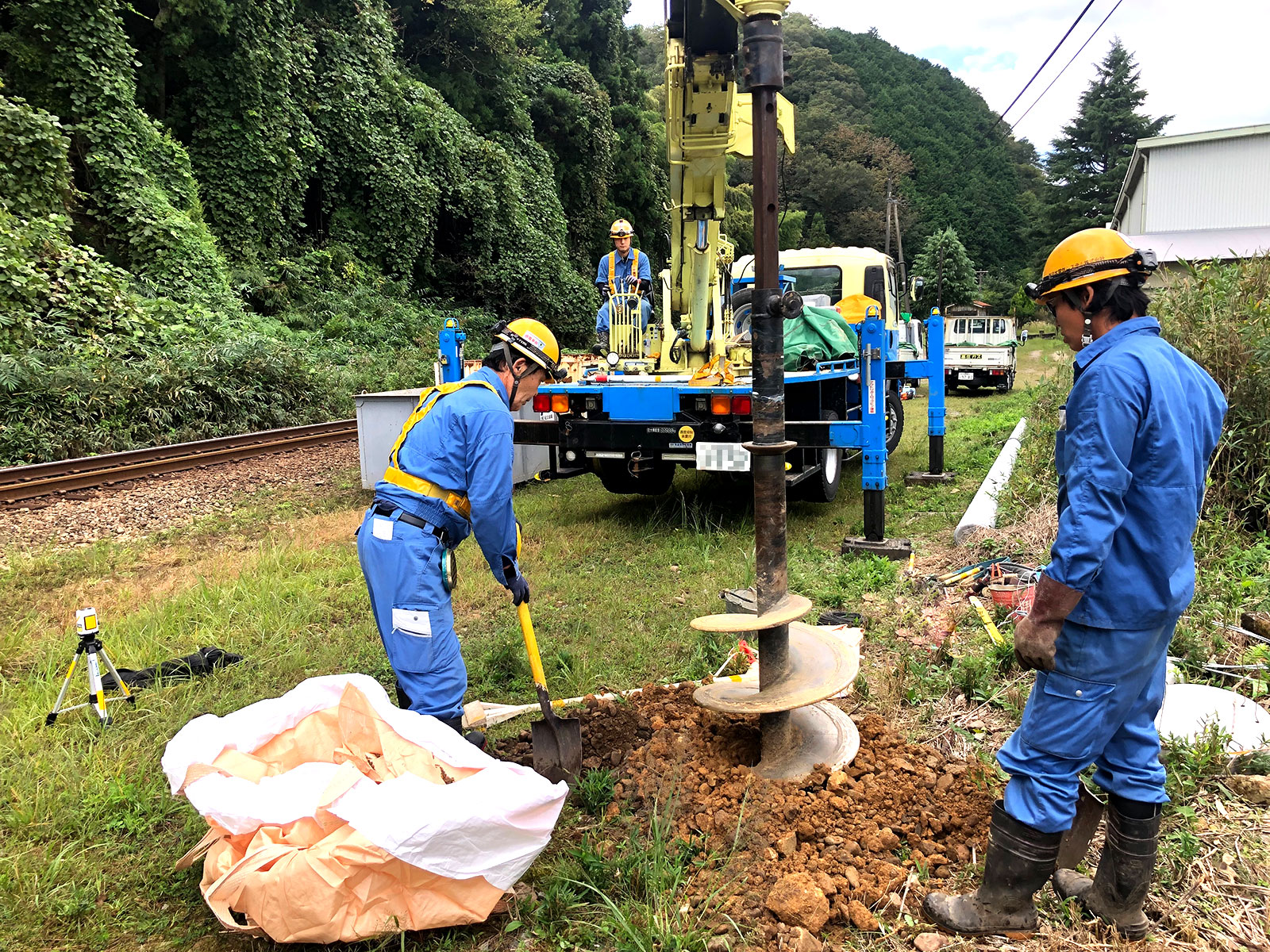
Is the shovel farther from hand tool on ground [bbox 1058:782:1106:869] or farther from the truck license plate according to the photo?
the truck license plate

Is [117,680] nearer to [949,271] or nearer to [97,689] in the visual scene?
[97,689]

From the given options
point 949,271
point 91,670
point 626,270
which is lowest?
point 91,670

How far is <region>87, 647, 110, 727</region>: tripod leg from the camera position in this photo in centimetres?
347

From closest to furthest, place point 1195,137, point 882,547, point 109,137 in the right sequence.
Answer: point 882,547 < point 109,137 < point 1195,137

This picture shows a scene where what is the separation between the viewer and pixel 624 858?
255 cm

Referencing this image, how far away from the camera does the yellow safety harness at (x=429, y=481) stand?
9.93ft

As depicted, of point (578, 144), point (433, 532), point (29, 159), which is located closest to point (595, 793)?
point (433, 532)

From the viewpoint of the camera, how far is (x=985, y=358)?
19203 mm

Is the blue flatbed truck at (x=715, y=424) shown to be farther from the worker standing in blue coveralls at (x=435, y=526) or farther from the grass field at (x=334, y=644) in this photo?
the worker standing in blue coveralls at (x=435, y=526)

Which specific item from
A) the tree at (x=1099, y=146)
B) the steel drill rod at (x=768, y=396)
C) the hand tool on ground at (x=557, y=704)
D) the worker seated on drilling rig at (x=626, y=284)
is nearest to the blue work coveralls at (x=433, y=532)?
the hand tool on ground at (x=557, y=704)

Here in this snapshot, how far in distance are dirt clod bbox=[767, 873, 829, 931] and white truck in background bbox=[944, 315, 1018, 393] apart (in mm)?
17478

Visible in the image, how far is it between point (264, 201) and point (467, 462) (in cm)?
1845

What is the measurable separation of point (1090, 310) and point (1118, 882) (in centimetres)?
162

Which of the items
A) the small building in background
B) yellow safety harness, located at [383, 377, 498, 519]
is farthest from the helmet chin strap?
the small building in background
